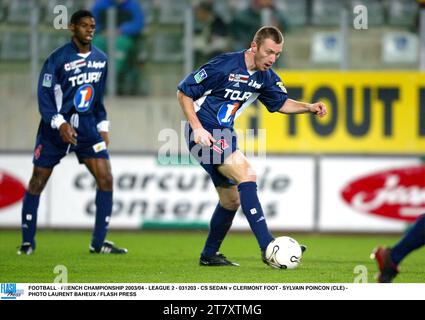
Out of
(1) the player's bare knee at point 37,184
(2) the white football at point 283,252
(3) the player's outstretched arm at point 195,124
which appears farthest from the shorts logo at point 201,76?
(1) the player's bare knee at point 37,184

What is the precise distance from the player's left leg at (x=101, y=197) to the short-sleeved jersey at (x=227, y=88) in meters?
1.52

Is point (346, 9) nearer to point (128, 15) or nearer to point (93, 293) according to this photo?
point (128, 15)

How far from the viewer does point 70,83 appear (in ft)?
29.3

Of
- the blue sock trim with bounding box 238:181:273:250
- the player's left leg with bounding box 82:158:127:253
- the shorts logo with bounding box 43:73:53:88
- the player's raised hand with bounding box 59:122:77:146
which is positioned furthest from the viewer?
the player's left leg with bounding box 82:158:127:253

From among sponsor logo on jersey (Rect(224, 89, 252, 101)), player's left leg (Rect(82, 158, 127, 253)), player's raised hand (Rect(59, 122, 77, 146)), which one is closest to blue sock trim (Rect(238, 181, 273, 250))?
sponsor logo on jersey (Rect(224, 89, 252, 101))

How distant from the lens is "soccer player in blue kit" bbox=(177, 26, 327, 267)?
759 centimetres

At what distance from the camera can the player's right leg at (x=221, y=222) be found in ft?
26.6

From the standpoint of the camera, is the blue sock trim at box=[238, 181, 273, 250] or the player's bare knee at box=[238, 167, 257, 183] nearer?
the blue sock trim at box=[238, 181, 273, 250]

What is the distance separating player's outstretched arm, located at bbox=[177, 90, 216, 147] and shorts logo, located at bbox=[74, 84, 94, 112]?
150cm

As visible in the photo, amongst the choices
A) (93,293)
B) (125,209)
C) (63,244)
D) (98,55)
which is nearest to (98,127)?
(98,55)

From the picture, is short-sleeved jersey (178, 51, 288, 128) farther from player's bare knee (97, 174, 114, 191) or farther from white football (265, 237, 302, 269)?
player's bare knee (97, 174, 114, 191)

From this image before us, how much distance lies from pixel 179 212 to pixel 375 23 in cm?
381

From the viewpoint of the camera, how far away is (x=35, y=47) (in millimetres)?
13117

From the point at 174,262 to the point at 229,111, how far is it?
5.00 feet
